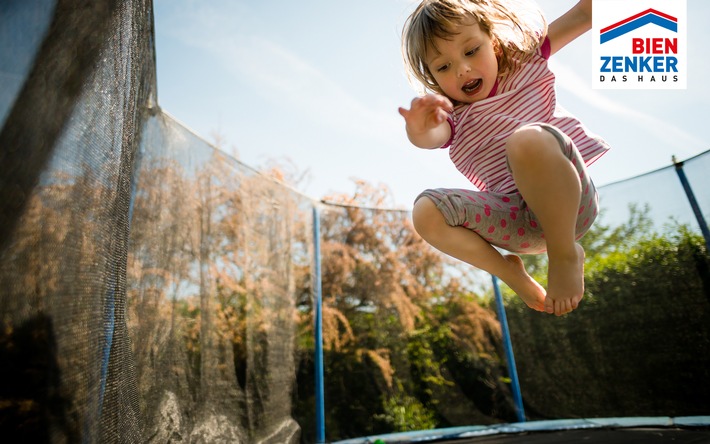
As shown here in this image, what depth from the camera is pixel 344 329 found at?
9.45ft

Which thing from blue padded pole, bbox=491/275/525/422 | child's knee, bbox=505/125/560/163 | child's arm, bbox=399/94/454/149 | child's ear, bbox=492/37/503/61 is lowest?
blue padded pole, bbox=491/275/525/422

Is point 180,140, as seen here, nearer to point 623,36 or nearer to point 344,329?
point 344,329

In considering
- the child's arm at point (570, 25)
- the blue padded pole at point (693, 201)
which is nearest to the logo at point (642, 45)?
the blue padded pole at point (693, 201)

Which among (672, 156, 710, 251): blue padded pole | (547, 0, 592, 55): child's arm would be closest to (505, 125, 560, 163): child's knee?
(547, 0, 592, 55): child's arm

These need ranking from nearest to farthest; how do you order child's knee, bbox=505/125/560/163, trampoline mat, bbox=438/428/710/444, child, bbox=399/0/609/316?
1. child's knee, bbox=505/125/560/163
2. child, bbox=399/0/609/316
3. trampoline mat, bbox=438/428/710/444

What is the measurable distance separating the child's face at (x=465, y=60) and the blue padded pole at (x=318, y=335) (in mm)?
1769

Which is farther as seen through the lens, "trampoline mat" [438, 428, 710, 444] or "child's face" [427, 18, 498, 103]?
"trampoline mat" [438, 428, 710, 444]

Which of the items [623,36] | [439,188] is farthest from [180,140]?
[623,36]

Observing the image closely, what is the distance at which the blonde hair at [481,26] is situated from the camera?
3.82ft

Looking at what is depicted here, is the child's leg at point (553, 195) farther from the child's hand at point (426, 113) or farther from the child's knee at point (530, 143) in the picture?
the child's hand at point (426, 113)

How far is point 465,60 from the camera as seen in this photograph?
115 cm

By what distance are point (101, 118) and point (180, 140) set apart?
90cm

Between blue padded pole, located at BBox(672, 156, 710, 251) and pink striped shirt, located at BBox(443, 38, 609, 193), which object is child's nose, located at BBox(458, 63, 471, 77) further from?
blue padded pole, located at BBox(672, 156, 710, 251)

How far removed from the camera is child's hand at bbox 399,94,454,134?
102cm
